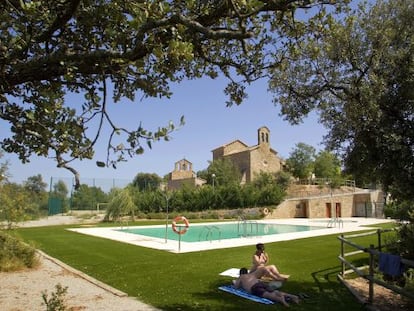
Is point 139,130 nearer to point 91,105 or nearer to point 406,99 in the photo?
point 91,105

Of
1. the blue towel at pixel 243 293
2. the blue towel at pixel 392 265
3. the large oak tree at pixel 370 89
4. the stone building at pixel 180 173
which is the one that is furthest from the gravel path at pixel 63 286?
the stone building at pixel 180 173

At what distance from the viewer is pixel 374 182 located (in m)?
8.12

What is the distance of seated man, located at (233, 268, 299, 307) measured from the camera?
286 inches

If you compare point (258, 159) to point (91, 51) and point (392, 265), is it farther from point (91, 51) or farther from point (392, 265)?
point (91, 51)

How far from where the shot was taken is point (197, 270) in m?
10.3

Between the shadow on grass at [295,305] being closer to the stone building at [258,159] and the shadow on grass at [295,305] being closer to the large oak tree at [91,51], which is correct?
the large oak tree at [91,51]

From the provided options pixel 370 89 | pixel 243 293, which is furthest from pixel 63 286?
pixel 370 89

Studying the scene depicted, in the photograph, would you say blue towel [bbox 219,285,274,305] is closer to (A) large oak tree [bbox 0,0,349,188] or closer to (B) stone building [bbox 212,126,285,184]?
(A) large oak tree [bbox 0,0,349,188]

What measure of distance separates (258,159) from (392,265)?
48.6 m

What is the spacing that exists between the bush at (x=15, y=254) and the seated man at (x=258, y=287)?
586 centimetres

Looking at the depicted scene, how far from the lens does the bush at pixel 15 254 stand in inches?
404

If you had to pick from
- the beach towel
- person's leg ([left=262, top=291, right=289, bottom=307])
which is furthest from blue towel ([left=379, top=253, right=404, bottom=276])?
the beach towel

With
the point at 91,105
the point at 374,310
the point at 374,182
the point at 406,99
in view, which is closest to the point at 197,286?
the point at 374,310

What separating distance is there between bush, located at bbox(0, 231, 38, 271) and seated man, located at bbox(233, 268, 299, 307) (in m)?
5.86
